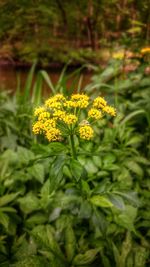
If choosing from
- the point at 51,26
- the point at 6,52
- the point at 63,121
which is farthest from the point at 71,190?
the point at 51,26

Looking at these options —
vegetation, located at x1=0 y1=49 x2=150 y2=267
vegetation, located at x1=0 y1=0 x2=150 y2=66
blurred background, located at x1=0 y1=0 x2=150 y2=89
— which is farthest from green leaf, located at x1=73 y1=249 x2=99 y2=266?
vegetation, located at x1=0 y1=0 x2=150 y2=66

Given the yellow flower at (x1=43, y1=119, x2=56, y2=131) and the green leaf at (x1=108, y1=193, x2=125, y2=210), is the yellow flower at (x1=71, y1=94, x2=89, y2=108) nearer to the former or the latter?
the yellow flower at (x1=43, y1=119, x2=56, y2=131)

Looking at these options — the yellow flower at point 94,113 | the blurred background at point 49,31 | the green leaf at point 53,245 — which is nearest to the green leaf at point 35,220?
the green leaf at point 53,245

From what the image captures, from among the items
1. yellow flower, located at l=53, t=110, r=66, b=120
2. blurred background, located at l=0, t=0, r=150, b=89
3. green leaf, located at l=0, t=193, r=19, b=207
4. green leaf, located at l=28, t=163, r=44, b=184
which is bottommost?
green leaf, located at l=0, t=193, r=19, b=207

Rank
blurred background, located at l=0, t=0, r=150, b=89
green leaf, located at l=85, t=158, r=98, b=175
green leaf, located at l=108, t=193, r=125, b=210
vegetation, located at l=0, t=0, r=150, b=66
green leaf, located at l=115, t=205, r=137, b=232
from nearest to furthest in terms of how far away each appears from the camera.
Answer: green leaf, located at l=108, t=193, r=125, b=210
green leaf, located at l=115, t=205, r=137, b=232
green leaf, located at l=85, t=158, r=98, b=175
blurred background, located at l=0, t=0, r=150, b=89
vegetation, located at l=0, t=0, r=150, b=66

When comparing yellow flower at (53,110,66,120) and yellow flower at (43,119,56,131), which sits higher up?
yellow flower at (53,110,66,120)

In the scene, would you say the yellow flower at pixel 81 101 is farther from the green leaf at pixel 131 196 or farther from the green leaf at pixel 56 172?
the green leaf at pixel 131 196

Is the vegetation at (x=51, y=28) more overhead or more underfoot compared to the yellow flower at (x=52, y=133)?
more overhead

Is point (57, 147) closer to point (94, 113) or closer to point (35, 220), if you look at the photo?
point (94, 113)

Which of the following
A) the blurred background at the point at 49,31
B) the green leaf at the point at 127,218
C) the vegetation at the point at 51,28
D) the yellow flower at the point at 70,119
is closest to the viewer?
the yellow flower at the point at 70,119
